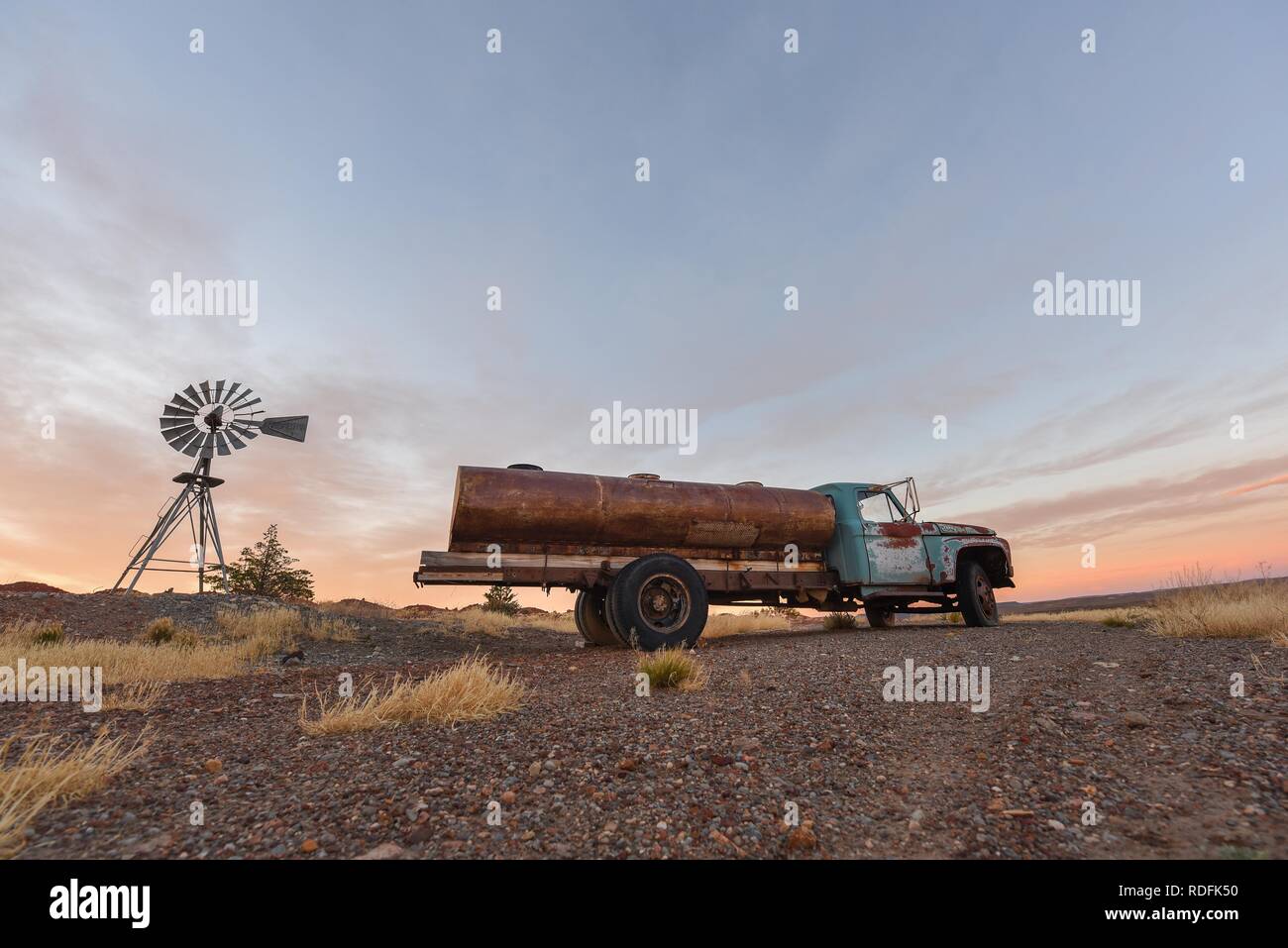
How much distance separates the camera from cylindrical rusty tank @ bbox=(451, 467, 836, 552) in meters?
9.27

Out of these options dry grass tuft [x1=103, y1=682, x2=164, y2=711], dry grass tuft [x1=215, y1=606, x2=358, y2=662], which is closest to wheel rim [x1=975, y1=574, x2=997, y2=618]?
dry grass tuft [x1=215, y1=606, x2=358, y2=662]

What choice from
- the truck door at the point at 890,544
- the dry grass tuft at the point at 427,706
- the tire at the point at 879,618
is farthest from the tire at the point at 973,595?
the dry grass tuft at the point at 427,706

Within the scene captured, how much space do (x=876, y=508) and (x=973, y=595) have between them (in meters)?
2.79

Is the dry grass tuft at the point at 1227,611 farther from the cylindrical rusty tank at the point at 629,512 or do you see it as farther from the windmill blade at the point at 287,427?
the windmill blade at the point at 287,427

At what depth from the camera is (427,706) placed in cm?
500

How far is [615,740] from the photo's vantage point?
166 inches

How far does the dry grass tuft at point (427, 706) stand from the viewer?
4.66m

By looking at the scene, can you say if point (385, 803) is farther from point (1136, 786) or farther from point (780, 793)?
point (1136, 786)

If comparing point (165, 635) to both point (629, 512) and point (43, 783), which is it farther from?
point (43, 783)

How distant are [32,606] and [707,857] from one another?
16573 millimetres

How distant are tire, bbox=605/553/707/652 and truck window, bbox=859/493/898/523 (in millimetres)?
4052

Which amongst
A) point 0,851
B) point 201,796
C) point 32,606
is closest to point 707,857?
point 201,796

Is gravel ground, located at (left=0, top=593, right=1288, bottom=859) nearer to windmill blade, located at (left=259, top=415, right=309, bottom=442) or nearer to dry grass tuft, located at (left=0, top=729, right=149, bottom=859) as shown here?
dry grass tuft, located at (left=0, top=729, right=149, bottom=859)

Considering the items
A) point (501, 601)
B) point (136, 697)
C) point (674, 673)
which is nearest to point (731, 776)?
point (674, 673)
